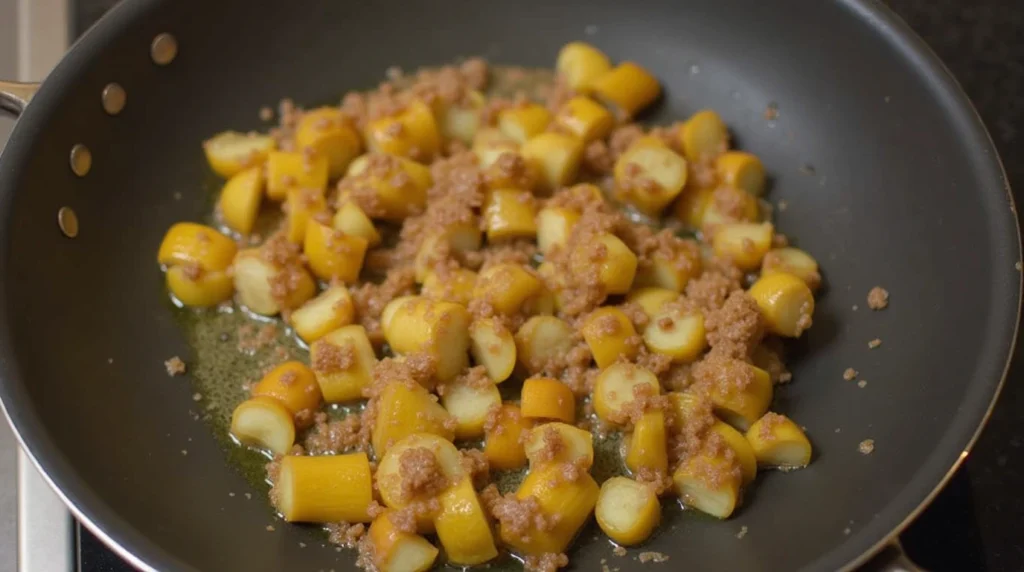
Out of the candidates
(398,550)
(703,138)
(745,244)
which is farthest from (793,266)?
(398,550)

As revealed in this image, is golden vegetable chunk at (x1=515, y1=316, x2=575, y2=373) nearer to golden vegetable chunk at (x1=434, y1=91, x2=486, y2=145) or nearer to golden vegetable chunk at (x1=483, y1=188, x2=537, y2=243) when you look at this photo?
golden vegetable chunk at (x1=483, y1=188, x2=537, y2=243)

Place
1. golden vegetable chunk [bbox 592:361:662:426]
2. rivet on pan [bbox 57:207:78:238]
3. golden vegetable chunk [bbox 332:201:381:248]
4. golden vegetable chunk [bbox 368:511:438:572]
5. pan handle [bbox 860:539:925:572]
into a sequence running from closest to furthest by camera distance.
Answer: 1. pan handle [bbox 860:539:925:572]
2. golden vegetable chunk [bbox 368:511:438:572]
3. golden vegetable chunk [bbox 592:361:662:426]
4. rivet on pan [bbox 57:207:78:238]
5. golden vegetable chunk [bbox 332:201:381:248]

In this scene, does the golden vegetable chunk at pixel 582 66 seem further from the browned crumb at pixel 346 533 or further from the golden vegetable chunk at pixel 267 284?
the browned crumb at pixel 346 533

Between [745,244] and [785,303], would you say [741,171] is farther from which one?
[785,303]

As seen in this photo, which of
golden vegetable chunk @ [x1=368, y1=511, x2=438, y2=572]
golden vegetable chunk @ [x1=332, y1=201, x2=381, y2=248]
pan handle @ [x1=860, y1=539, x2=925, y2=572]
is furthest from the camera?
golden vegetable chunk @ [x1=332, y1=201, x2=381, y2=248]

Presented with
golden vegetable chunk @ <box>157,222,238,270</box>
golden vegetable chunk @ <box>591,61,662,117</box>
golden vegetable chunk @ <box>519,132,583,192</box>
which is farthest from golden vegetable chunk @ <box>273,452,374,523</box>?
golden vegetable chunk @ <box>591,61,662,117</box>

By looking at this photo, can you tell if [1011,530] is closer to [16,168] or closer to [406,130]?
[406,130]

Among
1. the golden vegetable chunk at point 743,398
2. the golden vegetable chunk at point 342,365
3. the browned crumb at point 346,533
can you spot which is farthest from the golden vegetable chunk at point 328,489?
the golden vegetable chunk at point 743,398
